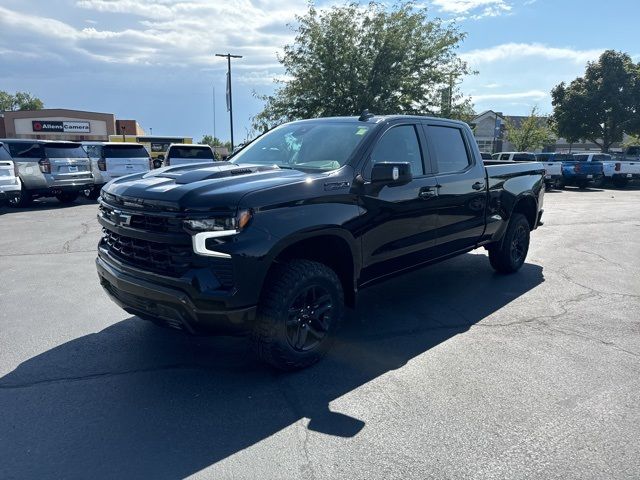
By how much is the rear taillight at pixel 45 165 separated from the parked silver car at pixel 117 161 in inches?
66.8

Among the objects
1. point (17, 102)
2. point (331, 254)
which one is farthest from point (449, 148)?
point (17, 102)

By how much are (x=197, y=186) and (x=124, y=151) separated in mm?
13433

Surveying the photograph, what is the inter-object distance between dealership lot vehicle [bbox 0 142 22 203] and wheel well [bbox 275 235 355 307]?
33.9 feet

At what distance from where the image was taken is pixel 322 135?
4.45 m

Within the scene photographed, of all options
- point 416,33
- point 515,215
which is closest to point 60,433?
point 515,215

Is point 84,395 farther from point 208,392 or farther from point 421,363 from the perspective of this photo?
point 421,363

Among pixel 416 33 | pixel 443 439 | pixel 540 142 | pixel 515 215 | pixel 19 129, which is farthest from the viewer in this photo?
pixel 19 129

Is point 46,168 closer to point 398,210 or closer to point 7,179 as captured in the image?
point 7,179

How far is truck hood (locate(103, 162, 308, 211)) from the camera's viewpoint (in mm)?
3070

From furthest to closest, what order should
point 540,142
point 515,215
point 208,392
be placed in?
point 540,142 < point 515,215 < point 208,392

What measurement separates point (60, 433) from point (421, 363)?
254 cm

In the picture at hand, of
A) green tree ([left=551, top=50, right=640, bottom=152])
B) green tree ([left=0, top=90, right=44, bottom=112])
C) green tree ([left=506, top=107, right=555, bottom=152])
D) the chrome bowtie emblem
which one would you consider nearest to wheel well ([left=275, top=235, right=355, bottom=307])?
the chrome bowtie emblem

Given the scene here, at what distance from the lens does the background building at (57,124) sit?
5550cm

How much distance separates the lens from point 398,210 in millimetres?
4238
